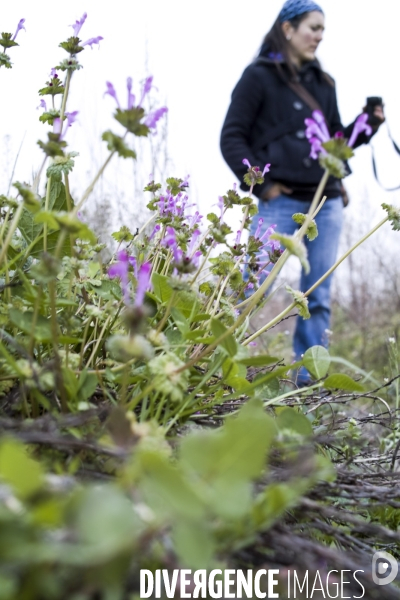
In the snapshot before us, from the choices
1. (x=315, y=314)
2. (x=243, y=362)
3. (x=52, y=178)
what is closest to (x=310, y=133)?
(x=243, y=362)

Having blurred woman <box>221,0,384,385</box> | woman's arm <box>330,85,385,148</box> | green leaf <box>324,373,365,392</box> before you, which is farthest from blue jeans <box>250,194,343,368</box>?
green leaf <box>324,373,365,392</box>

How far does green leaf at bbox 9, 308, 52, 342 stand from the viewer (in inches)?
20.6

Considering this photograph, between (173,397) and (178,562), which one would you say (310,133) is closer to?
(173,397)

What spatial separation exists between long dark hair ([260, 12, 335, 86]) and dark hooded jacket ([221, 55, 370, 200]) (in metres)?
0.03

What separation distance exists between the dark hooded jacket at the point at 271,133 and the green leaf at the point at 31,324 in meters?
1.86

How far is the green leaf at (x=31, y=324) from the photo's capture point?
1.71 ft

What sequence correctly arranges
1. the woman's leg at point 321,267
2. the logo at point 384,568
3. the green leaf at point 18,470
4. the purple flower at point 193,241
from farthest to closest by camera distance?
the woman's leg at point 321,267 → the purple flower at point 193,241 → the logo at point 384,568 → the green leaf at point 18,470

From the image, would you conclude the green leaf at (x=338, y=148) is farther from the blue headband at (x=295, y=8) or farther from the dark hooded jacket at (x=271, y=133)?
the blue headband at (x=295, y=8)

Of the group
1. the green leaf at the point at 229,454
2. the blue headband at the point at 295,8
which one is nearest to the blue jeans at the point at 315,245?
the blue headband at the point at 295,8

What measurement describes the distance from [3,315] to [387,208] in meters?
0.53

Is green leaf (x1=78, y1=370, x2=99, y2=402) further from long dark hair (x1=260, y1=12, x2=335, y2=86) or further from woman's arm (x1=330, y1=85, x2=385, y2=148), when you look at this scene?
long dark hair (x1=260, y1=12, x2=335, y2=86)

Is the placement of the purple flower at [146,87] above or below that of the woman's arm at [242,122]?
below

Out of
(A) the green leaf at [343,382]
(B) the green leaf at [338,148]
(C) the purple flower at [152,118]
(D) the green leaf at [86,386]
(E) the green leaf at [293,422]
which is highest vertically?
(C) the purple flower at [152,118]

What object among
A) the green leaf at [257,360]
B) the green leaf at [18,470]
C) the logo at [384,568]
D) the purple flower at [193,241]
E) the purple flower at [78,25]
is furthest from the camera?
the purple flower at [193,241]
